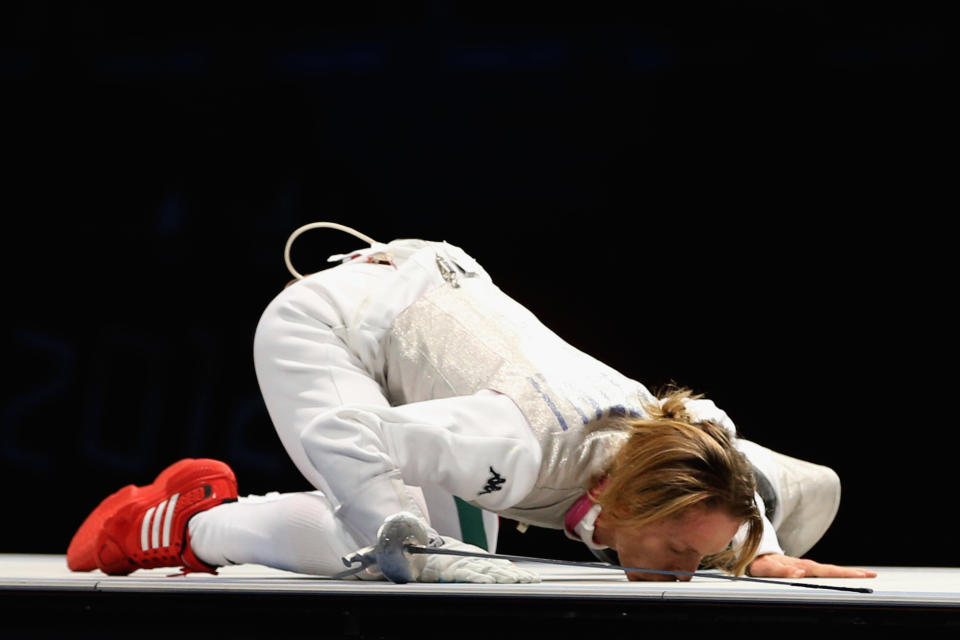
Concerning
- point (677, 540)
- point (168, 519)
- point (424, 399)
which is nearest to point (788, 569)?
point (677, 540)

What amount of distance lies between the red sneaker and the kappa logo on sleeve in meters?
0.47

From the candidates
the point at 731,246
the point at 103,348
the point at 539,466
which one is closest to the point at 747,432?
the point at 731,246

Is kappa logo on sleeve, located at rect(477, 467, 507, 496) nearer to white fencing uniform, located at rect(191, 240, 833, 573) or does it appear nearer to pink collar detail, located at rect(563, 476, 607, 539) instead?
white fencing uniform, located at rect(191, 240, 833, 573)

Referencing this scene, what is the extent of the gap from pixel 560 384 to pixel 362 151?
1250 millimetres

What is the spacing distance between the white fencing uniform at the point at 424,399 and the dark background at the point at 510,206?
750mm

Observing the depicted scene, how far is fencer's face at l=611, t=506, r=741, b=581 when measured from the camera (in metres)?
1.44

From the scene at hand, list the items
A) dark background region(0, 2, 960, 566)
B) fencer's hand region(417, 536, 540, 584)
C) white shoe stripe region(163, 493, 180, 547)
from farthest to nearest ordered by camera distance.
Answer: dark background region(0, 2, 960, 566)
white shoe stripe region(163, 493, 180, 547)
fencer's hand region(417, 536, 540, 584)

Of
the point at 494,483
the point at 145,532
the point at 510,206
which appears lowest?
the point at 145,532

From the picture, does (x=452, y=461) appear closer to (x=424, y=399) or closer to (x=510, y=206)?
(x=424, y=399)

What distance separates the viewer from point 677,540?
145cm

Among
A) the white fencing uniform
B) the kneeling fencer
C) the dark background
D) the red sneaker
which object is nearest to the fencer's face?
the kneeling fencer

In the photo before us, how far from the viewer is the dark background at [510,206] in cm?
253

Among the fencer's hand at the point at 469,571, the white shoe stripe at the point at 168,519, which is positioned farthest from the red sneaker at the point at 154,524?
the fencer's hand at the point at 469,571

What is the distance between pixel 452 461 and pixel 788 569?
513 millimetres
